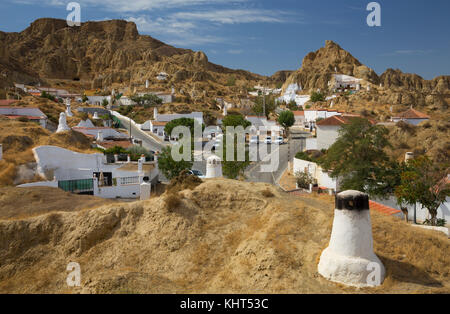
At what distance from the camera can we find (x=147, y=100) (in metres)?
79.6

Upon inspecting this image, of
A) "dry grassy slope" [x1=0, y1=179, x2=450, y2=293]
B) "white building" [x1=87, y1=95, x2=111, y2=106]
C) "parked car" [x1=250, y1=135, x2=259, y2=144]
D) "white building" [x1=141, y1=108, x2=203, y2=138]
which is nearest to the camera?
"dry grassy slope" [x1=0, y1=179, x2=450, y2=293]

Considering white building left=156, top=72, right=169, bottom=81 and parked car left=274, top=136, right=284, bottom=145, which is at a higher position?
white building left=156, top=72, right=169, bottom=81

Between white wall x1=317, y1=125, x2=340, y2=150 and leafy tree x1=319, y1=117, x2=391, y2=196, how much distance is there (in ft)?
63.8

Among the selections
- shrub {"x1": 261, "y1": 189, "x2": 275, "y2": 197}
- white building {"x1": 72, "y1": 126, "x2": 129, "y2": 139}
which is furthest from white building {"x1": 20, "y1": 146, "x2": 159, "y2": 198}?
white building {"x1": 72, "y1": 126, "x2": 129, "y2": 139}

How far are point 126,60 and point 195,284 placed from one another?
449 feet

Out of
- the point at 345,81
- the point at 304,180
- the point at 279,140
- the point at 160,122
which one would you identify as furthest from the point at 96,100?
the point at 304,180

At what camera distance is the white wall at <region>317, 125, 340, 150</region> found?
43.7m

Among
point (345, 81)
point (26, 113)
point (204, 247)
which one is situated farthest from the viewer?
point (345, 81)

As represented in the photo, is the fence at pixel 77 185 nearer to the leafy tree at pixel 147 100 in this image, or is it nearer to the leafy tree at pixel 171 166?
the leafy tree at pixel 171 166

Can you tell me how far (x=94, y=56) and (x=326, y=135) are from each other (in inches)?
4968

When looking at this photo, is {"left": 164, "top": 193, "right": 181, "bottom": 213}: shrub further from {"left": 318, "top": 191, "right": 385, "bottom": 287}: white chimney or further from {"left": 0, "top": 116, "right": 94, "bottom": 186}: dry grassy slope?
{"left": 0, "top": 116, "right": 94, "bottom": 186}: dry grassy slope

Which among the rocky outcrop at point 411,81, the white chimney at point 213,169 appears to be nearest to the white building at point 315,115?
the white chimney at point 213,169

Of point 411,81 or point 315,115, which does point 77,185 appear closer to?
point 315,115

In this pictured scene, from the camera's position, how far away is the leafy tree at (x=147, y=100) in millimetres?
78812
